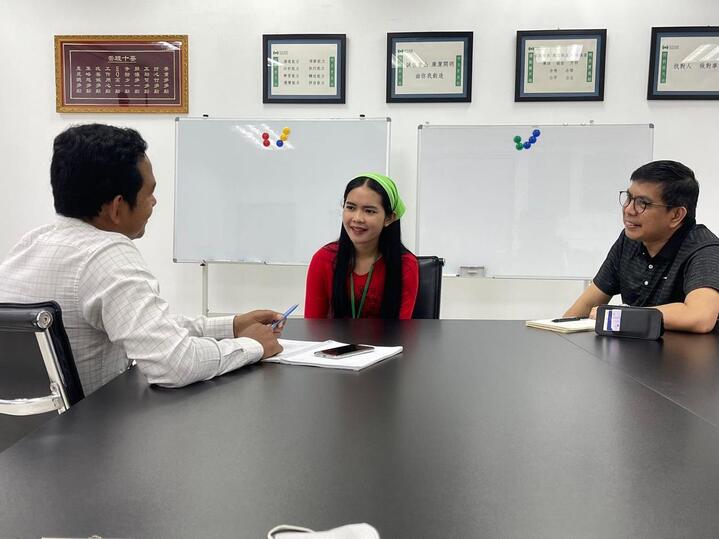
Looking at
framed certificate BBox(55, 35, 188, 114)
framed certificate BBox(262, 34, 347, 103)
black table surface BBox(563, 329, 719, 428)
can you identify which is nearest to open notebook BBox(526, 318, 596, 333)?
black table surface BBox(563, 329, 719, 428)

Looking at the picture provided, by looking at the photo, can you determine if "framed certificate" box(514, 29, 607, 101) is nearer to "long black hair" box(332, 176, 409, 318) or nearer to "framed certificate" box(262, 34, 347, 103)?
"framed certificate" box(262, 34, 347, 103)

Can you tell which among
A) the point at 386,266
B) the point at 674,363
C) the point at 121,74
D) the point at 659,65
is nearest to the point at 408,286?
the point at 386,266

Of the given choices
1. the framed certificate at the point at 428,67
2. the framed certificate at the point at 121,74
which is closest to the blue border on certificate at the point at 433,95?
the framed certificate at the point at 428,67

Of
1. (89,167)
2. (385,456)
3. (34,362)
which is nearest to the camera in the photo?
(385,456)

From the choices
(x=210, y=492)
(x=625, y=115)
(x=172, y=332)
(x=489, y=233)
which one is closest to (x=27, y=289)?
(x=172, y=332)

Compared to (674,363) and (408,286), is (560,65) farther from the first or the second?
(674,363)

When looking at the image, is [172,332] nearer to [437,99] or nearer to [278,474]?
[278,474]

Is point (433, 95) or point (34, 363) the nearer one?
point (34, 363)

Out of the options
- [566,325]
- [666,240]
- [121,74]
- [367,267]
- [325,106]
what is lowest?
[566,325]

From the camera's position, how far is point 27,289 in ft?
3.56

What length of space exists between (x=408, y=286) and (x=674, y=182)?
94 cm

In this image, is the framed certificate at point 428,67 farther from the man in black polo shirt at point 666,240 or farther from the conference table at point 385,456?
the conference table at point 385,456

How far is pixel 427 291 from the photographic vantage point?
7.22 feet

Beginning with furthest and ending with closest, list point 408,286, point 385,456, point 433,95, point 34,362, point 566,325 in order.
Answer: point 433,95 < point 408,286 < point 566,325 < point 34,362 < point 385,456
